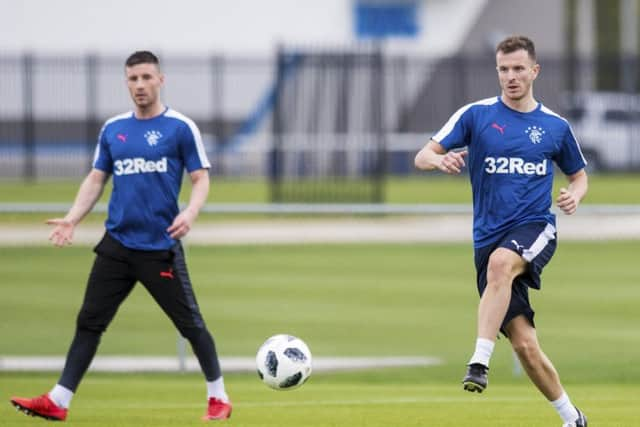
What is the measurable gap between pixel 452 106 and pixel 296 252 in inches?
689

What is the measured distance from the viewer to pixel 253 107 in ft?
141

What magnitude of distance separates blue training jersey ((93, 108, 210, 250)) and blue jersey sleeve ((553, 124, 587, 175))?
2.15 metres

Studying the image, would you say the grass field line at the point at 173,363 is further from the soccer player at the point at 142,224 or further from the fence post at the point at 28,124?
the fence post at the point at 28,124

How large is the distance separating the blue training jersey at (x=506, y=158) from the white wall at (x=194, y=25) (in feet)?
125

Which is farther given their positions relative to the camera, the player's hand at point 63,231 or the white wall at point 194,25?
the white wall at point 194,25

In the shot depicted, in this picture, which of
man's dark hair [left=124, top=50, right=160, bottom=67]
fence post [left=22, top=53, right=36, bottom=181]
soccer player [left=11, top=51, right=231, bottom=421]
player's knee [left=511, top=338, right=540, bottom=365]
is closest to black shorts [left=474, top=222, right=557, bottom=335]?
player's knee [left=511, top=338, right=540, bottom=365]

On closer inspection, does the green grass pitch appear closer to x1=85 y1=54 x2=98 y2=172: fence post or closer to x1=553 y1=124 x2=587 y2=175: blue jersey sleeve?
x1=553 y1=124 x2=587 y2=175: blue jersey sleeve

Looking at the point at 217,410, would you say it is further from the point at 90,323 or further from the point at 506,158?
the point at 506,158

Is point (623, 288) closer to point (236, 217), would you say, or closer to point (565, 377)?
point (565, 377)

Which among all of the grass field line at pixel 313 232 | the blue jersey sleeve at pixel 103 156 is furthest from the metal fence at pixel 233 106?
the blue jersey sleeve at pixel 103 156

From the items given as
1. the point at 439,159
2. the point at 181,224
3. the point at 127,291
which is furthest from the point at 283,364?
the point at 439,159

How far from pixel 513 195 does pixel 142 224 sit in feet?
7.68

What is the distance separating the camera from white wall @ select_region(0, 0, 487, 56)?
46938 mm

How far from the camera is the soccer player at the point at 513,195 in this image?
Result: 26.6ft
